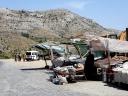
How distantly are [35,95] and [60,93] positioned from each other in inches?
58.4

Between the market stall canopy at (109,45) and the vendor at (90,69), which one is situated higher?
the market stall canopy at (109,45)

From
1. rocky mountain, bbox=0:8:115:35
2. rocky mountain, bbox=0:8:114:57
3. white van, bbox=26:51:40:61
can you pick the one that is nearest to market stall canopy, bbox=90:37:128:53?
white van, bbox=26:51:40:61

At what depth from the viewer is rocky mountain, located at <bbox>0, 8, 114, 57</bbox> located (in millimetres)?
149875

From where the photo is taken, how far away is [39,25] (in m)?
177

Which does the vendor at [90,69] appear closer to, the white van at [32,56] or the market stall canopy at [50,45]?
the market stall canopy at [50,45]

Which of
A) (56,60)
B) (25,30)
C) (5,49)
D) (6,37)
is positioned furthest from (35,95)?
(25,30)

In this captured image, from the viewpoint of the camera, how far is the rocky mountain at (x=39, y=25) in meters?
150

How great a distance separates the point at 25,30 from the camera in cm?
16512

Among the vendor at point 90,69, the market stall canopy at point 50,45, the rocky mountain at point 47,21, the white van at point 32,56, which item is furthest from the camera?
the rocky mountain at point 47,21

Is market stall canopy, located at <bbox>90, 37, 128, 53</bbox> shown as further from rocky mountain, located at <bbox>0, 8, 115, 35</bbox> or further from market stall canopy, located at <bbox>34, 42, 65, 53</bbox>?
rocky mountain, located at <bbox>0, 8, 115, 35</bbox>

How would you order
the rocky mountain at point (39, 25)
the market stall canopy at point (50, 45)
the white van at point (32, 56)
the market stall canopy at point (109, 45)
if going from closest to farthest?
the market stall canopy at point (109, 45), the market stall canopy at point (50, 45), the white van at point (32, 56), the rocky mountain at point (39, 25)

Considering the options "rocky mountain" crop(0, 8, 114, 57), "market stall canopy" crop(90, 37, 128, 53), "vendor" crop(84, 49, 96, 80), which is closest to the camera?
"vendor" crop(84, 49, 96, 80)

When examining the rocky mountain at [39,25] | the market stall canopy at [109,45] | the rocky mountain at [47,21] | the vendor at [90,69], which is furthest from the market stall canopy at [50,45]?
the rocky mountain at [47,21]

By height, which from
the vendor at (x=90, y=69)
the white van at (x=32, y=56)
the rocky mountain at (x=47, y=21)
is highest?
the rocky mountain at (x=47, y=21)
